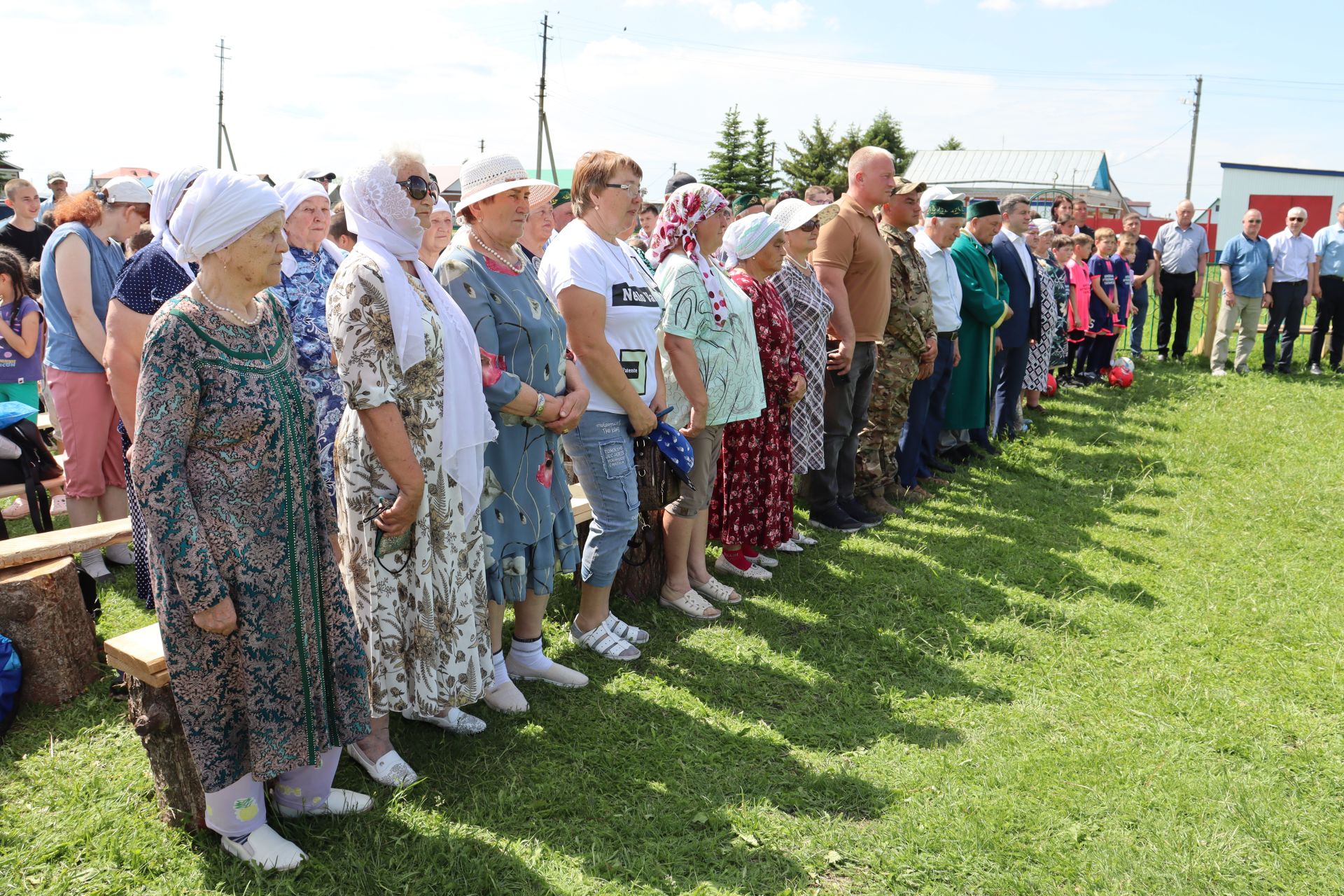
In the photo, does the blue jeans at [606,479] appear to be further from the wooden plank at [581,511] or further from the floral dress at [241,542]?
the floral dress at [241,542]

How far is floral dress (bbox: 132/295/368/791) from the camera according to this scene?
2.35 meters

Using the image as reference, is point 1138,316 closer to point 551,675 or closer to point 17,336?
point 551,675

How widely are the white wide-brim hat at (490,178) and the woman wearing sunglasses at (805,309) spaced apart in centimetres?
217

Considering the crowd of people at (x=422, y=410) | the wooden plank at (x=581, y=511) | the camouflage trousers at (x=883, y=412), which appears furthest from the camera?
the camouflage trousers at (x=883, y=412)

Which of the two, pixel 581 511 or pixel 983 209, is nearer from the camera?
pixel 581 511

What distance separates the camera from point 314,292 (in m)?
3.72

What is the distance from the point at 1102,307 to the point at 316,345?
9991mm

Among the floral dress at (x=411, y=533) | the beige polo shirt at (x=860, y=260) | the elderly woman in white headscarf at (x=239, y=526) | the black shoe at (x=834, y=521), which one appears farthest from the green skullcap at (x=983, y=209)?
the elderly woman in white headscarf at (x=239, y=526)

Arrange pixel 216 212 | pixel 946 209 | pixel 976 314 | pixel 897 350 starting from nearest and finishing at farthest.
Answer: pixel 216 212 → pixel 897 350 → pixel 946 209 → pixel 976 314

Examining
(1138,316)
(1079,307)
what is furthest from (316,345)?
(1138,316)

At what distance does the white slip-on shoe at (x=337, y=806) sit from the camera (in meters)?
2.91

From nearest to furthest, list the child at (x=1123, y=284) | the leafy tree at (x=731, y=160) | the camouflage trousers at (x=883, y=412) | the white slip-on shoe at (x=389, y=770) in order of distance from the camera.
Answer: the white slip-on shoe at (x=389, y=770) < the camouflage trousers at (x=883, y=412) < the child at (x=1123, y=284) < the leafy tree at (x=731, y=160)

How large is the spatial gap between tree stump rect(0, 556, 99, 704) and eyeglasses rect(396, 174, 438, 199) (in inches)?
89.3

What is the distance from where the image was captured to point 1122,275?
11.6m
